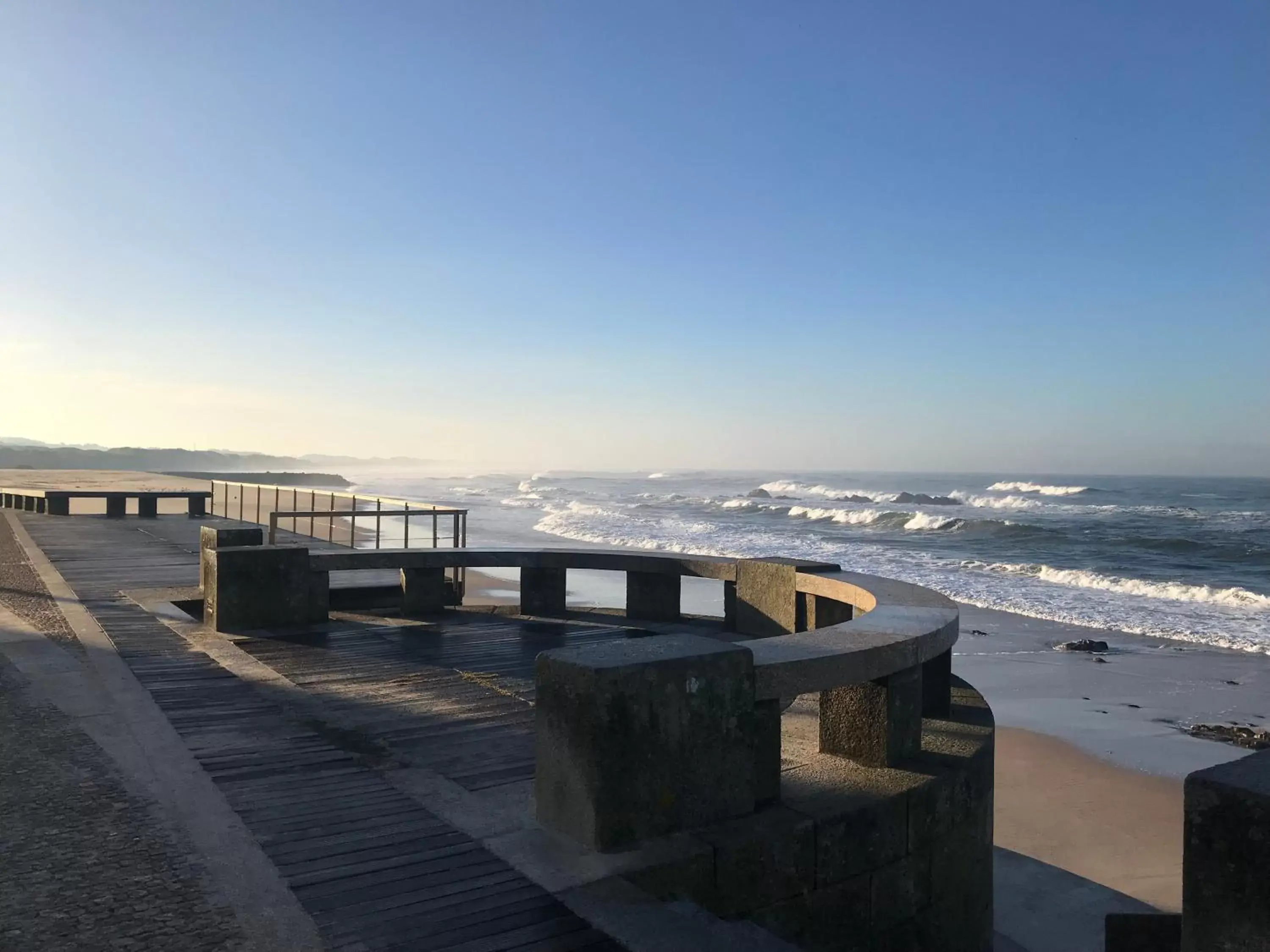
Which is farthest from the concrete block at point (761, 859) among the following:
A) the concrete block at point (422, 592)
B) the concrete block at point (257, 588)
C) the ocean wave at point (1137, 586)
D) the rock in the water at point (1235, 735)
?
the ocean wave at point (1137, 586)

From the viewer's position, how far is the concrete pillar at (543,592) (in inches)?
367

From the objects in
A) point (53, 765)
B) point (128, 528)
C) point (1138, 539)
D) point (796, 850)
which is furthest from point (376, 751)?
point (1138, 539)

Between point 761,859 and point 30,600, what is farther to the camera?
point 30,600

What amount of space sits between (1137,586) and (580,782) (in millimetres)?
26006

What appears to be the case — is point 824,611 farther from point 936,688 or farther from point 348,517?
point 348,517

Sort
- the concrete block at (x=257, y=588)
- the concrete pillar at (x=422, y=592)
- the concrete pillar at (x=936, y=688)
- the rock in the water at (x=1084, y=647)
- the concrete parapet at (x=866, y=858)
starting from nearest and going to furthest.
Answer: the concrete parapet at (x=866, y=858)
the concrete pillar at (x=936, y=688)
the concrete block at (x=257, y=588)
the concrete pillar at (x=422, y=592)
the rock in the water at (x=1084, y=647)

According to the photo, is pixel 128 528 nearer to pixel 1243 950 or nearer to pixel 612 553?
pixel 612 553

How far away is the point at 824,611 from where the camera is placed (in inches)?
299

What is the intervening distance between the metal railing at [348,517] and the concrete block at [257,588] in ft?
6.92

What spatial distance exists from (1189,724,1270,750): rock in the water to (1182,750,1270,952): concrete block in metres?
10.6

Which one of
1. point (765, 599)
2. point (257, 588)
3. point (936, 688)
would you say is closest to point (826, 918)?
point (936, 688)

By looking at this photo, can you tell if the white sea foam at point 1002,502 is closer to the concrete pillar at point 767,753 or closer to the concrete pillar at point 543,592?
the concrete pillar at point 543,592

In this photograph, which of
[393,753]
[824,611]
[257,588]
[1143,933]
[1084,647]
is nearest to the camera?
[1143,933]

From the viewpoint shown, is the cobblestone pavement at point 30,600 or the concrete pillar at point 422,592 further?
the concrete pillar at point 422,592
